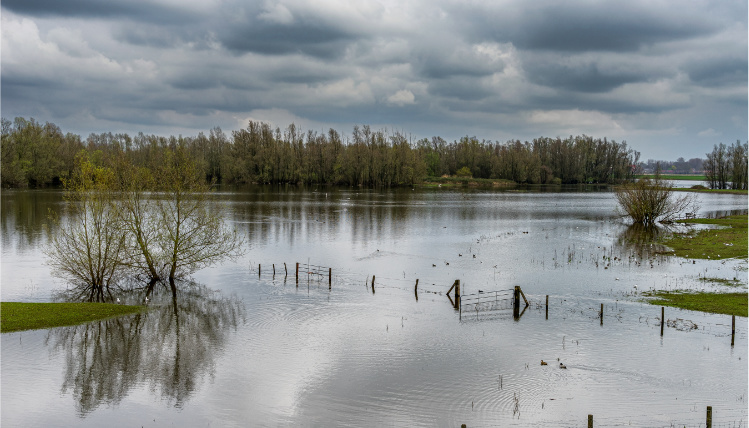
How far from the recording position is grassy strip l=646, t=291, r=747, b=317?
33.7 meters

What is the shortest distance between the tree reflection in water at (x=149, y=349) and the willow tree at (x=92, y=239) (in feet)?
18.0

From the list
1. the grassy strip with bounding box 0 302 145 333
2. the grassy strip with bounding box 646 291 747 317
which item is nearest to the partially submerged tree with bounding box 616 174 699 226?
the grassy strip with bounding box 646 291 747 317

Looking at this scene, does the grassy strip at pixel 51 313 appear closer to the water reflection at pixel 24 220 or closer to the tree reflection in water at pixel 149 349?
the tree reflection in water at pixel 149 349

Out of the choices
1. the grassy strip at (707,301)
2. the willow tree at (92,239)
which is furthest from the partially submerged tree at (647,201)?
the willow tree at (92,239)

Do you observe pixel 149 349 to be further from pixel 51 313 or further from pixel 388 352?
pixel 388 352

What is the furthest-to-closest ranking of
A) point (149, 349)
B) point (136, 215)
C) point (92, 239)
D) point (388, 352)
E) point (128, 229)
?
point (136, 215) < point (128, 229) < point (92, 239) < point (149, 349) < point (388, 352)

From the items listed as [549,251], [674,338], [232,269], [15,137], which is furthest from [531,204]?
[15,137]

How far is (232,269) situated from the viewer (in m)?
48.4

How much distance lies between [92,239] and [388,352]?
932 inches

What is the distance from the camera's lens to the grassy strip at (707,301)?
3366 cm

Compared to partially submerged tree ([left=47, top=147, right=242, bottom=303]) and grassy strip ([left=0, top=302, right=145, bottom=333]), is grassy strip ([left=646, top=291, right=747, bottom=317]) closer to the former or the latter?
partially submerged tree ([left=47, top=147, right=242, bottom=303])

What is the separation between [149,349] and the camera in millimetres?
28781

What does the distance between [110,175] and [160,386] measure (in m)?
20.2

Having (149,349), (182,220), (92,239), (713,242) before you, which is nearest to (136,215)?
(182,220)
